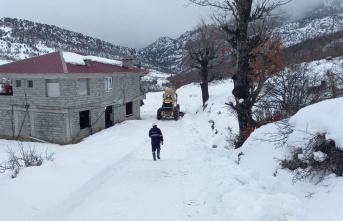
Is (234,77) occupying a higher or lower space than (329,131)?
higher

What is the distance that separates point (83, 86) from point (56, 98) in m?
2.44

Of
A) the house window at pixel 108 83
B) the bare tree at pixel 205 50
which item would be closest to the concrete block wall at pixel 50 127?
the house window at pixel 108 83

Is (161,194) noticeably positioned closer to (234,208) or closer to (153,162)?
(234,208)

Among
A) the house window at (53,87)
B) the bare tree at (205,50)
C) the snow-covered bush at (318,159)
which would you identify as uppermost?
the bare tree at (205,50)

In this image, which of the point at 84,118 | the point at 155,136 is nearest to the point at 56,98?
the point at 84,118

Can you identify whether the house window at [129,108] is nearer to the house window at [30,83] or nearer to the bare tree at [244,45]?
the house window at [30,83]

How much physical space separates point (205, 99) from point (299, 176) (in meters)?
29.2

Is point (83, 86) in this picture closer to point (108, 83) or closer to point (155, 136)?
point (108, 83)

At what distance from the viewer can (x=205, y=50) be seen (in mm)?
35500

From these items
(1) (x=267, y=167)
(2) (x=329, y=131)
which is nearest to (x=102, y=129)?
(1) (x=267, y=167)

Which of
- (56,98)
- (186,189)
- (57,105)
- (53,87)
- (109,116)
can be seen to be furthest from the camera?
(109,116)

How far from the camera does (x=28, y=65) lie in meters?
26.0

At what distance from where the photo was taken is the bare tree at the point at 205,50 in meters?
34.5

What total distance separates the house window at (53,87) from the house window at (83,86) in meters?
1.51
